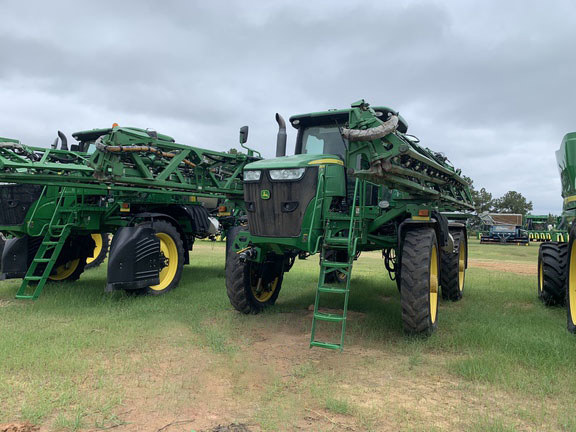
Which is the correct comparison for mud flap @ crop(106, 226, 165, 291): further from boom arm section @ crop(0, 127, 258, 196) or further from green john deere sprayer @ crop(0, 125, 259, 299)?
boom arm section @ crop(0, 127, 258, 196)

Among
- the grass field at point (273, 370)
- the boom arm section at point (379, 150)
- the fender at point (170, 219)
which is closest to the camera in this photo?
the grass field at point (273, 370)

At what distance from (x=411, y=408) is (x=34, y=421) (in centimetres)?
261

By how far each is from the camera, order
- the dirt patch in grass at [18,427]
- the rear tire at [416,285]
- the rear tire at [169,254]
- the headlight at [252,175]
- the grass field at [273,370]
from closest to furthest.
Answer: the dirt patch in grass at [18,427] → the grass field at [273,370] → the rear tire at [416,285] → the headlight at [252,175] → the rear tire at [169,254]

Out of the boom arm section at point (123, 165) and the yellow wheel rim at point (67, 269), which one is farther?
the yellow wheel rim at point (67, 269)

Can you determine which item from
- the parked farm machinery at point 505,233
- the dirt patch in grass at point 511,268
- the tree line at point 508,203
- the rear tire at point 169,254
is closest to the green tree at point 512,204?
the tree line at point 508,203

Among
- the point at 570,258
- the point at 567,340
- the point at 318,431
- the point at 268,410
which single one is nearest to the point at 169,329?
the point at 268,410

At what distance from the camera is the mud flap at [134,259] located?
6504mm

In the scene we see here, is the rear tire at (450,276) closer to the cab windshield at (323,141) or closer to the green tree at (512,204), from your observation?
the cab windshield at (323,141)

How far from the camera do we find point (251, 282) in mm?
6012

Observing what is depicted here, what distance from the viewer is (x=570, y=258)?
5.32m

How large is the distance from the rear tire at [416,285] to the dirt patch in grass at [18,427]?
3421mm

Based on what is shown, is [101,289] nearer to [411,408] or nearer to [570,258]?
[411,408]

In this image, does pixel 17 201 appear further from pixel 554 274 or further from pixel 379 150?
pixel 554 274

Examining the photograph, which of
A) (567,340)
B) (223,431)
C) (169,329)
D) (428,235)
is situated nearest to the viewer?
(223,431)
